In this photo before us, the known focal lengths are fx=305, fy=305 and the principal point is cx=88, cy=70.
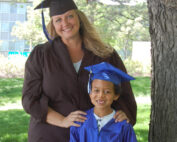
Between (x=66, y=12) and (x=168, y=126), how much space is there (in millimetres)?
1476

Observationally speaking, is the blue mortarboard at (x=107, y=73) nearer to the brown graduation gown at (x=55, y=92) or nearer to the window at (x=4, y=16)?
the brown graduation gown at (x=55, y=92)

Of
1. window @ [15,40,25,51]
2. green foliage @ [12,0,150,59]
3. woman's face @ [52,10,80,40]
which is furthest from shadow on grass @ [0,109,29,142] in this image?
window @ [15,40,25,51]

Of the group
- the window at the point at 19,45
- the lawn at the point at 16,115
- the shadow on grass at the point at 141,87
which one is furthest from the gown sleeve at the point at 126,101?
the window at the point at 19,45

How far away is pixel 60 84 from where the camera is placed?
2.92m

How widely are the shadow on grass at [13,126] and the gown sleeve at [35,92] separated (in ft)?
9.78

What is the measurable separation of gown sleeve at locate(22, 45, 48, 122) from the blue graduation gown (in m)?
0.46

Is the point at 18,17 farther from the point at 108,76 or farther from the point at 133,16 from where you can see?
the point at 108,76

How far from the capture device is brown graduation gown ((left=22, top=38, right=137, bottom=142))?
291cm

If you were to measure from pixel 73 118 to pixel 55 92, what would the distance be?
0.35m

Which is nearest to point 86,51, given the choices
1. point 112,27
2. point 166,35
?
point 166,35

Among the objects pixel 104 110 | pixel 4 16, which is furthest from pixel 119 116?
pixel 4 16

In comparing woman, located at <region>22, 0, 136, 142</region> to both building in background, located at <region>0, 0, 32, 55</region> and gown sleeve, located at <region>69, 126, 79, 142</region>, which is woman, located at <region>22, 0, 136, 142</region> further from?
building in background, located at <region>0, 0, 32, 55</region>

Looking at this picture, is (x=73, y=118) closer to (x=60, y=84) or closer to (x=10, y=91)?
(x=60, y=84)

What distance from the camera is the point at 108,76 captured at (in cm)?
253
